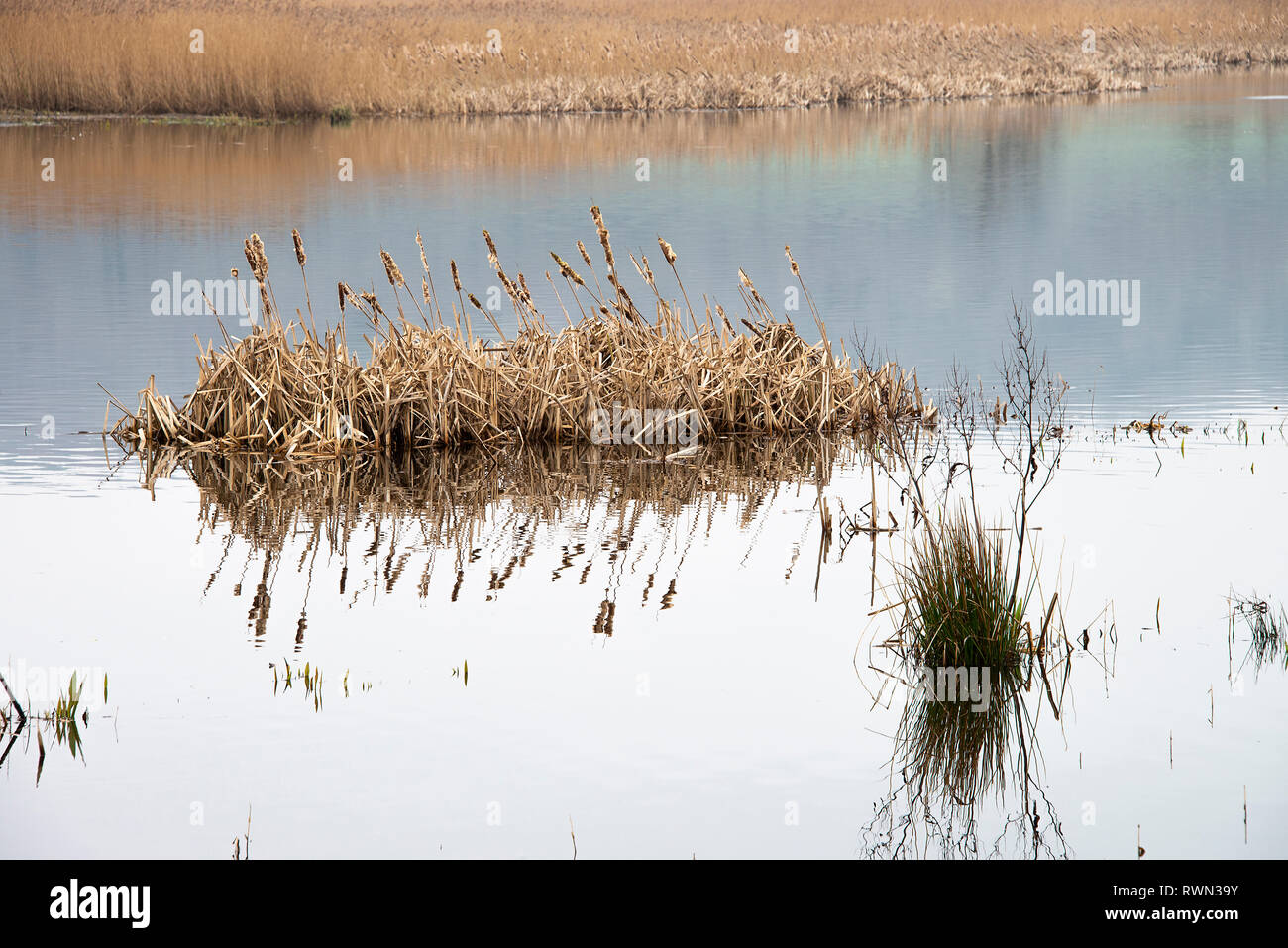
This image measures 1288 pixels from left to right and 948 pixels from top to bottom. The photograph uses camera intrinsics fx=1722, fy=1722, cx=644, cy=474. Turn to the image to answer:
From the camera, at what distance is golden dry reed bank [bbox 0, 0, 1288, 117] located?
1325 inches

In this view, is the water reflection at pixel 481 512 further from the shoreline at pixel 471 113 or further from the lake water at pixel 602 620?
the shoreline at pixel 471 113

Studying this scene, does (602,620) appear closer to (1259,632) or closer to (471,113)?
(1259,632)

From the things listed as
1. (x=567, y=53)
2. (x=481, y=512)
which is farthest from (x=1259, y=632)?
(x=567, y=53)

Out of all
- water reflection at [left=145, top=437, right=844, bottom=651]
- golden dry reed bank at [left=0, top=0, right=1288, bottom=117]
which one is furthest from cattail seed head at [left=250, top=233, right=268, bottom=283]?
→ golden dry reed bank at [left=0, top=0, right=1288, bottom=117]

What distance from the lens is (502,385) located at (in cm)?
1054

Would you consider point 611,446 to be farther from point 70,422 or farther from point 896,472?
point 70,422

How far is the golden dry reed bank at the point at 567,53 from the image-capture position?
110 ft

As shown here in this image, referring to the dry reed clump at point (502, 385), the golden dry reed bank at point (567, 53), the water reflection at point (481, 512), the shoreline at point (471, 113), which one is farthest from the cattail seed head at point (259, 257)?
the shoreline at point (471, 113)

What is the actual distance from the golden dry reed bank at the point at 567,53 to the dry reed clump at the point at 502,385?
2435cm

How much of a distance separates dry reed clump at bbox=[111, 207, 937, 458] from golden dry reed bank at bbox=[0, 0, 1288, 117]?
959 inches

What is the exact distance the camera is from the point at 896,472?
31.4 ft

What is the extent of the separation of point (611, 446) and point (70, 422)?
400cm

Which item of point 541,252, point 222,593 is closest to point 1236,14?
point 541,252

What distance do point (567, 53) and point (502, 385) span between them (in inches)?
1078
